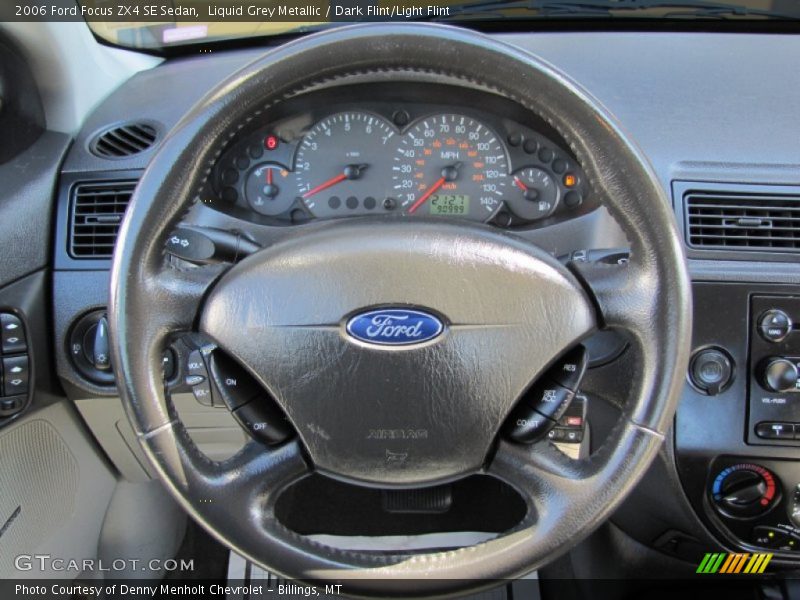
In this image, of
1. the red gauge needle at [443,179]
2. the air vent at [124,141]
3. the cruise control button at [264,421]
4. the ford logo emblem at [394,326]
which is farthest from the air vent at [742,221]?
the air vent at [124,141]

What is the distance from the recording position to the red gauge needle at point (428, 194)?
1499 mm

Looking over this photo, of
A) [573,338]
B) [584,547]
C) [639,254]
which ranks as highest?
[639,254]

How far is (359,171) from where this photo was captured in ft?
4.90

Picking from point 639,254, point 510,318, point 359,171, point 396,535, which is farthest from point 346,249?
point 396,535

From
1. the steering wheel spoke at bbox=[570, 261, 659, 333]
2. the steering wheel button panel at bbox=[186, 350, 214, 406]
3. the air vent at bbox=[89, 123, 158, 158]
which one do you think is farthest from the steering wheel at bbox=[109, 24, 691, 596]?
the air vent at bbox=[89, 123, 158, 158]

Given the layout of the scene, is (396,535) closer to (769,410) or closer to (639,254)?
(769,410)

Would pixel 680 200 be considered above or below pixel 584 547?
above

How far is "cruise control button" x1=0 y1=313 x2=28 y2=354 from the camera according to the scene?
1461 millimetres

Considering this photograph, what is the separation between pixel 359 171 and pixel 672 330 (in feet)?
2.30

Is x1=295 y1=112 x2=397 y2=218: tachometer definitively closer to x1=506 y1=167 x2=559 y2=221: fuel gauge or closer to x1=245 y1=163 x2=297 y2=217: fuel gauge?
x1=245 y1=163 x2=297 y2=217: fuel gauge

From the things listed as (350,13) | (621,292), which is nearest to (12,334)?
(350,13)

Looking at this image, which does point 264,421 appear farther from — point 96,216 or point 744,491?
point 744,491

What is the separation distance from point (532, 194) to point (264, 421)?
706 millimetres
